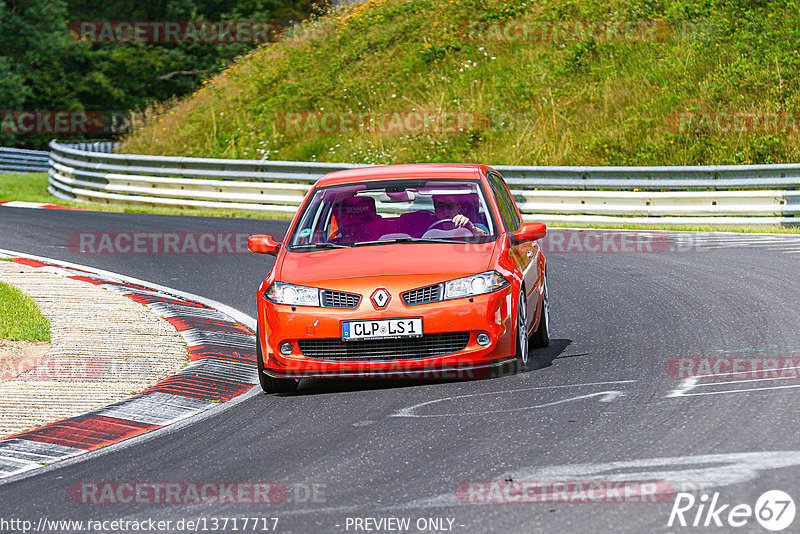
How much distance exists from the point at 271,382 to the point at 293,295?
0.66m

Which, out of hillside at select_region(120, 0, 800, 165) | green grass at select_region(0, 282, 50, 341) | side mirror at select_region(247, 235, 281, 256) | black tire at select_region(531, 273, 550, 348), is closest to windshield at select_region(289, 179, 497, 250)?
side mirror at select_region(247, 235, 281, 256)

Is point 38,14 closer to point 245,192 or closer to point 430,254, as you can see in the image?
point 245,192

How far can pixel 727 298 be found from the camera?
1130 cm

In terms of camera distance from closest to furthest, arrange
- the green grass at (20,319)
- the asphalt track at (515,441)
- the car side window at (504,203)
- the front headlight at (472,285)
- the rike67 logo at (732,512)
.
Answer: the rike67 logo at (732,512) → the asphalt track at (515,441) → the front headlight at (472,285) → the car side window at (504,203) → the green grass at (20,319)

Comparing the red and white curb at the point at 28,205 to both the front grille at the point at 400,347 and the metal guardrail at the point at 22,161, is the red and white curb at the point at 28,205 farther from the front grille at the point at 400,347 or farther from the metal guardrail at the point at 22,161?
the front grille at the point at 400,347

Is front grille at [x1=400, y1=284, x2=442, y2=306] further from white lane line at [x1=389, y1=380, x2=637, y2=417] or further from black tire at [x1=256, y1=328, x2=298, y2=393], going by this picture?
black tire at [x1=256, y1=328, x2=298, y2=393]

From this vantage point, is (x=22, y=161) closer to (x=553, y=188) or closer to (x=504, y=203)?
(x=553, y=188)

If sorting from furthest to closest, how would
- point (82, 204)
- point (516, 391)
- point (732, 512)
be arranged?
point (82, 204)
point (516, 391)
point (732, 512)

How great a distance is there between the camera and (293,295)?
7.91 m

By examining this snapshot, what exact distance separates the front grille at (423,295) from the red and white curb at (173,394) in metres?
1.48

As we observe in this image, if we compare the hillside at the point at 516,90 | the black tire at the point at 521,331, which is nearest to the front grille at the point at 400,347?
the black tire at the point at 521,331

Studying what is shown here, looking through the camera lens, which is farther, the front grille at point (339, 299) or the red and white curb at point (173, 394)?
the front grille at point (339, 299)

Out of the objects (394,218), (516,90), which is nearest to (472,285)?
(394,218)

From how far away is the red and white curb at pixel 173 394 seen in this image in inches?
264
